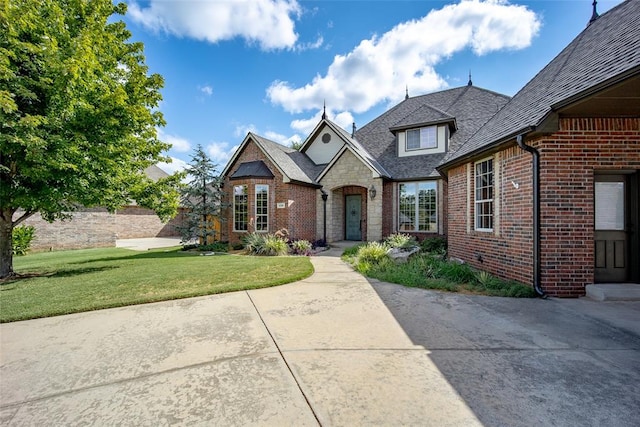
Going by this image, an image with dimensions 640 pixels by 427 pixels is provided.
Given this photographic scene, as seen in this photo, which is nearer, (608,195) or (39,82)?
(608,195)

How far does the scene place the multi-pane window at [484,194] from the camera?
7.72 meters

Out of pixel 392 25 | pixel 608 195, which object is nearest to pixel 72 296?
pixel 608 195

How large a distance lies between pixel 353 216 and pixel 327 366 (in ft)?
44.4

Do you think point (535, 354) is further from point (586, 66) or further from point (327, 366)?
point (586, 66)

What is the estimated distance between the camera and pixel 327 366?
3031 millimetres

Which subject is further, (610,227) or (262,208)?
(262,208)

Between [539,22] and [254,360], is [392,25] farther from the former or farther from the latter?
[254,360]

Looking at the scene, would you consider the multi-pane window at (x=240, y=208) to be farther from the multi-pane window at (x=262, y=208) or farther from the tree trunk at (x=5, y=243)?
the tree trunk at (x=5, y=243)

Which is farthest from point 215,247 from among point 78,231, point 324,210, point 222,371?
point 222,371

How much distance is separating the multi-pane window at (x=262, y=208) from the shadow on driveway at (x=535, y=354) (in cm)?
1033

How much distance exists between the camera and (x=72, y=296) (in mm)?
5859

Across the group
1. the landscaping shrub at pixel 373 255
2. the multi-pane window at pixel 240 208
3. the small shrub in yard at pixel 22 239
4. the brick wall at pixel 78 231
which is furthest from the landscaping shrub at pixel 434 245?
the small shrub in yard at pixel 22 239

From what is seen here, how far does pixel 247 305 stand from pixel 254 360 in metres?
2.14

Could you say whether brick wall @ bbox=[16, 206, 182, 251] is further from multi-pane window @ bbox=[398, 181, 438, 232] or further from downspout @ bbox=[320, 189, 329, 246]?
multi-pane window @ bbox=[398, 181, 438, 232]
